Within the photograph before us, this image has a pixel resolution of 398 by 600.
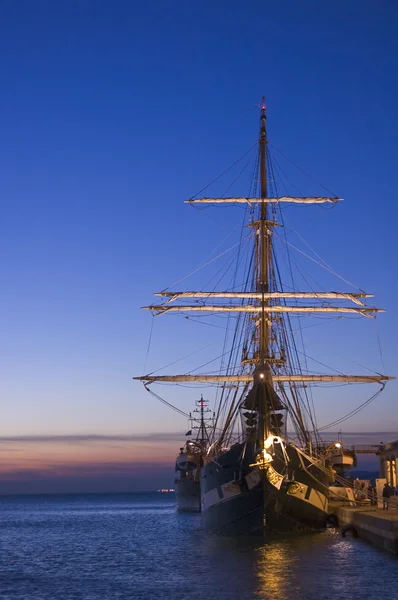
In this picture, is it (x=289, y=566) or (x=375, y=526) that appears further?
(x=375, y=526)

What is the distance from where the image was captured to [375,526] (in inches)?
1234

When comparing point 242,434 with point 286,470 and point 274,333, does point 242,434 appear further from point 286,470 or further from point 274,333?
point 274,333

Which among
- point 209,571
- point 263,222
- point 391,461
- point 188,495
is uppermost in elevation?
point 263,222

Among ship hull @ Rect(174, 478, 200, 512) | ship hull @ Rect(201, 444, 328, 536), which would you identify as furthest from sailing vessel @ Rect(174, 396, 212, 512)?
ship hull @ Rect(201, 444, 328, 536)

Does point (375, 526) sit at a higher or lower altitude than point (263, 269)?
lower

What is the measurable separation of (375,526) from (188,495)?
6108 cm

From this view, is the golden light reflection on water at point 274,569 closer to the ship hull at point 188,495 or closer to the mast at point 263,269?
the mast at point 263,269

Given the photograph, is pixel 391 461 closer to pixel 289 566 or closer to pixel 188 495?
pixel 188 495

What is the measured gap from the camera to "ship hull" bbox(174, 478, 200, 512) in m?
87.8

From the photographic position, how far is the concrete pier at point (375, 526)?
91.5 ft

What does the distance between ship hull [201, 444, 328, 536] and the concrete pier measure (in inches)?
72.6

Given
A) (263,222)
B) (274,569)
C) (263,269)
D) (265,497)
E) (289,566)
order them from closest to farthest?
(274,569) → (289,566) → (265,497) → (263,269) → (263,222)

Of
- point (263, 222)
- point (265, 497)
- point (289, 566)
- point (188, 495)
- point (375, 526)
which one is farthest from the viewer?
point (188, 495)

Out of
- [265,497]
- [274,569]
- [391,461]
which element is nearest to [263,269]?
[265,497]
